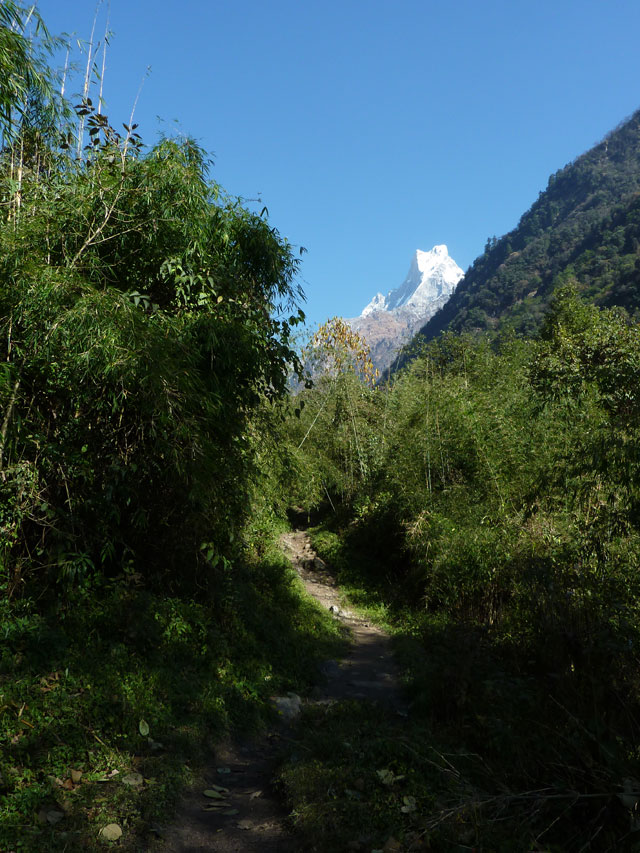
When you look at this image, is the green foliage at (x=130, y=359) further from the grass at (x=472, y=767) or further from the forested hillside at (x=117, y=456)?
the grass at (x=472, y=767)

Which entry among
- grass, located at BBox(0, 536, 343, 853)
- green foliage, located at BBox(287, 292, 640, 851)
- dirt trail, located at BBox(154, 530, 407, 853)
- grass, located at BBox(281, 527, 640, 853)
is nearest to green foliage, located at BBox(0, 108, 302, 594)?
grass, located at BBox(0, 536, 343, 853)

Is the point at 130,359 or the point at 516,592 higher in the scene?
the point at 130,359

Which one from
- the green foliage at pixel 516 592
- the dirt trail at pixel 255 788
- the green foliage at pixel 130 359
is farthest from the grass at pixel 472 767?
the green foliage at pixel 130 359

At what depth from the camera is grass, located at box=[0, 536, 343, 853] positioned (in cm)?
262

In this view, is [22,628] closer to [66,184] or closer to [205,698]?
[205,698]

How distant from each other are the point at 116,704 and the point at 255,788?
3.42 feet

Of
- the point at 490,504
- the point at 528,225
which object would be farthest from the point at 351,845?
the point at 528,225

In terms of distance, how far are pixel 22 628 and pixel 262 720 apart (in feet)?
6.71

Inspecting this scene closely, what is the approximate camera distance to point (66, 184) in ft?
13.1

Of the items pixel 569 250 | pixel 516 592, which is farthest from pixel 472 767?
pixel 569 250

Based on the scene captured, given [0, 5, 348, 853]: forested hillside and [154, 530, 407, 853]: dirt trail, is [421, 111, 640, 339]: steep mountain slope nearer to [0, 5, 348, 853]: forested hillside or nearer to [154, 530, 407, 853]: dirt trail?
[154, 530, 407, 853]: dirt trail

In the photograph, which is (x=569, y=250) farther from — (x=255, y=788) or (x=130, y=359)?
(x=255, y=788)

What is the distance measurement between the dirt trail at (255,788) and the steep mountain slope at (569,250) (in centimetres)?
2531

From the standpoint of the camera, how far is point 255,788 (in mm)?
3424
